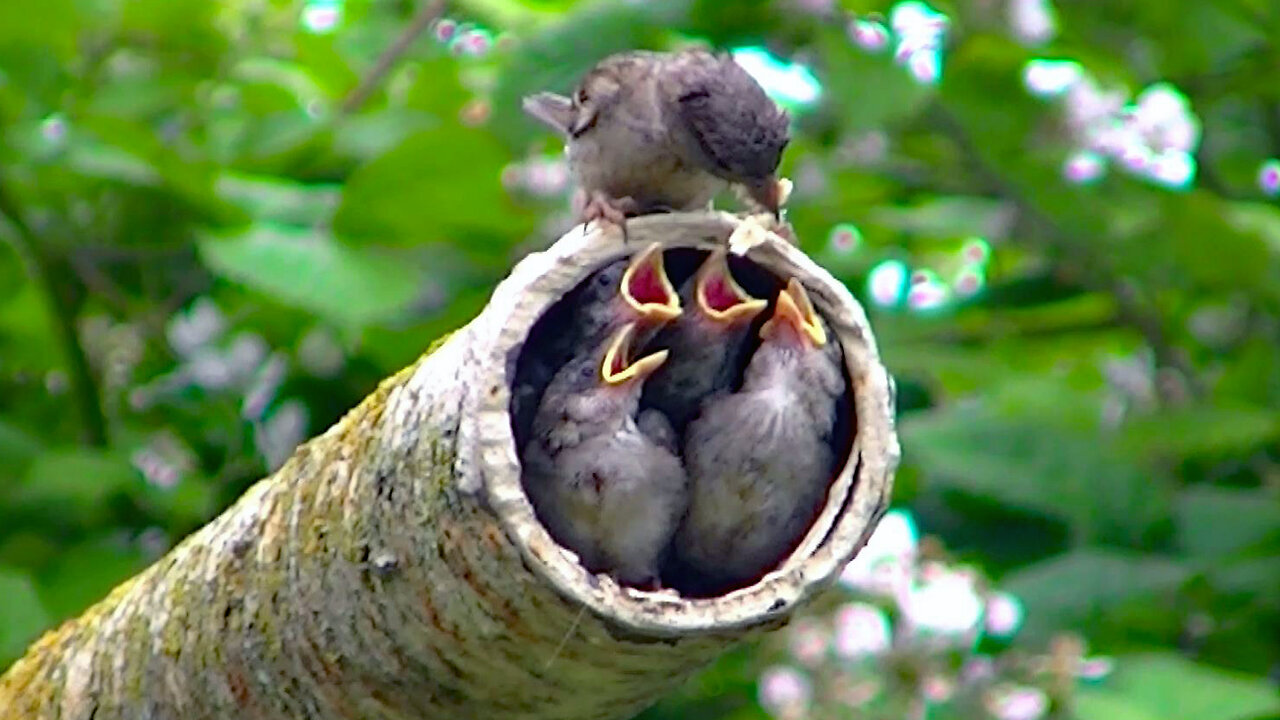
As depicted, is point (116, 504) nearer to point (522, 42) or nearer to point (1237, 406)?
point (522, 42)

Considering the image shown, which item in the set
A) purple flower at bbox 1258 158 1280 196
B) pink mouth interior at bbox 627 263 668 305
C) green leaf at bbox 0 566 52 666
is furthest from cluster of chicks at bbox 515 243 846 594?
purple flower at bbox 1258 158 1280 196

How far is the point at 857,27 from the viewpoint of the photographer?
8.39 ft

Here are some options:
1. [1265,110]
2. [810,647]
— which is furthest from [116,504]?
[1265,110]

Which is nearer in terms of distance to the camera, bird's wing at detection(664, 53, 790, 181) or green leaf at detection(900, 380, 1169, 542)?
bird's wing at detection(664, 53, 790, 181)

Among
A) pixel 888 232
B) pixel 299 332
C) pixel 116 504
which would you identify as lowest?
pixel 116 504

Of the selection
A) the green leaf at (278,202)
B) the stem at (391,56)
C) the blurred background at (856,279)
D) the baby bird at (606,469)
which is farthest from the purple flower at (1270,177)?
the baby bird at (606,469)

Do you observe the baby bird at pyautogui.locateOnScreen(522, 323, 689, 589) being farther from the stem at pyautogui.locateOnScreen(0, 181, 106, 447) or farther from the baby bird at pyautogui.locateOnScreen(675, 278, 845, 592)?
the stem at pyautogui.locateOnScreen(0, 181, 106, 447)

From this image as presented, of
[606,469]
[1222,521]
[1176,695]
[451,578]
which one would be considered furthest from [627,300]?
[1222,521]

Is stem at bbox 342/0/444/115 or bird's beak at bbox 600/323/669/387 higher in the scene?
bird's beak at bbox 600/323/669/387

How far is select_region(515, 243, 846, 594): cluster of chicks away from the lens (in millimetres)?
1343

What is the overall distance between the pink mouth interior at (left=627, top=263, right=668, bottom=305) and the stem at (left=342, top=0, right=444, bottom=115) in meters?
1.48

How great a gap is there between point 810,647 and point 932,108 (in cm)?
77

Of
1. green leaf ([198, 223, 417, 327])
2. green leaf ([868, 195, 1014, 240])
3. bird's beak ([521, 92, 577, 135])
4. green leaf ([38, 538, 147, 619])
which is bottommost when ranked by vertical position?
green leaf ([38, 538, 147, 619])

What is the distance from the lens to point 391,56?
2920 mm
